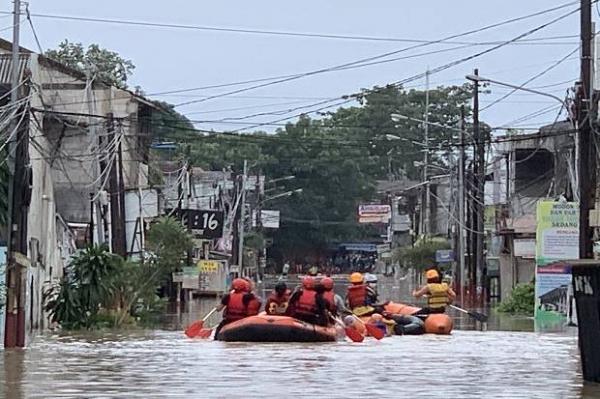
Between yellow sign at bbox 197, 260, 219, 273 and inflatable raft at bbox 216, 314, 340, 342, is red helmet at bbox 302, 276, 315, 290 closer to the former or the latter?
inflatable raft at bbox 216, 314, 340, 342

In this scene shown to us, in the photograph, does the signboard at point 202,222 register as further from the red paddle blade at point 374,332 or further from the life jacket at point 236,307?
the life jacket at point 236,307

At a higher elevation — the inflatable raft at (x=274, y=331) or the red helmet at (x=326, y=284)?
the red helmet at (x=326, y=284)

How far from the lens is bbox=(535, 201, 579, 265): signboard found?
43406 mm

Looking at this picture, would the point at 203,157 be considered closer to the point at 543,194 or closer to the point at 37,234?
the point at 543,194

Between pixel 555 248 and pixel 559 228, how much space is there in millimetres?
742

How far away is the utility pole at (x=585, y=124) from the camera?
32125mm

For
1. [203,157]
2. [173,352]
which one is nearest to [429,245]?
[203,157]

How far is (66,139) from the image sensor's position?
4988cm

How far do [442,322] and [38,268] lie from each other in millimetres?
11967

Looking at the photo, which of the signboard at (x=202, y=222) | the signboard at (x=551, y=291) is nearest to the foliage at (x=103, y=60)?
the signboard at (x=202, y=222)

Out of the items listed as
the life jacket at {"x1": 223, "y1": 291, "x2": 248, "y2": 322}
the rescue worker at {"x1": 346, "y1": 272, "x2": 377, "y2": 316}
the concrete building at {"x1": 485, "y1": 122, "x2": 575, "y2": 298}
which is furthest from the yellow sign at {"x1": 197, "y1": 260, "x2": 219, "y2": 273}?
the life jacket at {"x1": 223, "y1": 291, "x2": 248, "y2": 322}

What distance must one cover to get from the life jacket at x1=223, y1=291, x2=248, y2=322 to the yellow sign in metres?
43.2

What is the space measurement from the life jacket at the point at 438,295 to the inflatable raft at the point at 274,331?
630 centimetres

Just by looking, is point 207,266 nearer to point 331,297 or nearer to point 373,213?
point 373,213
